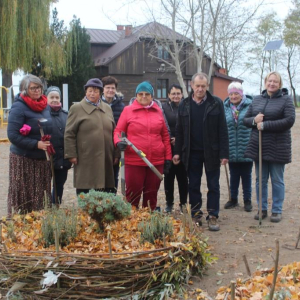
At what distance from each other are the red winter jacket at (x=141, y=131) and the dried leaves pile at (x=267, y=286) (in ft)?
6.38

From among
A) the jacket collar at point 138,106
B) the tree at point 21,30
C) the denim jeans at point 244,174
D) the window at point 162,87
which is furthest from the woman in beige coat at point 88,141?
the window at point 162,87

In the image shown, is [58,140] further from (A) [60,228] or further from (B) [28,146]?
(A) [60,228]

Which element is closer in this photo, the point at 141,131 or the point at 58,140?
the point at 141,131

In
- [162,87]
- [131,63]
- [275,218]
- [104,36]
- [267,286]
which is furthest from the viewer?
[104,36]

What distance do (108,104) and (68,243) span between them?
2.34 metres

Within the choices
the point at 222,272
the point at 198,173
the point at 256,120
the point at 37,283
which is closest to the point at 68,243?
the point at 37,283

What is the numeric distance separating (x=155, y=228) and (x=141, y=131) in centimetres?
156

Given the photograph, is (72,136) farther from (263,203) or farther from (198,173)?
(263,203)

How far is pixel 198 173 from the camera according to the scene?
5.49 meters

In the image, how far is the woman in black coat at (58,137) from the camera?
5.28m

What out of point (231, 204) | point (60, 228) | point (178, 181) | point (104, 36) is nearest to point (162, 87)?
point (104, 36)

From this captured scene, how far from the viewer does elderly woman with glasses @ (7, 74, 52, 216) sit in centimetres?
495

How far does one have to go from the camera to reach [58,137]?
5305mm

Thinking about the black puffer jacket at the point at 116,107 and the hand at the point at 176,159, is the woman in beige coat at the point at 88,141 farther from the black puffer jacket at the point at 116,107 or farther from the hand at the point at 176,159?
the hand at the point at 176,159
